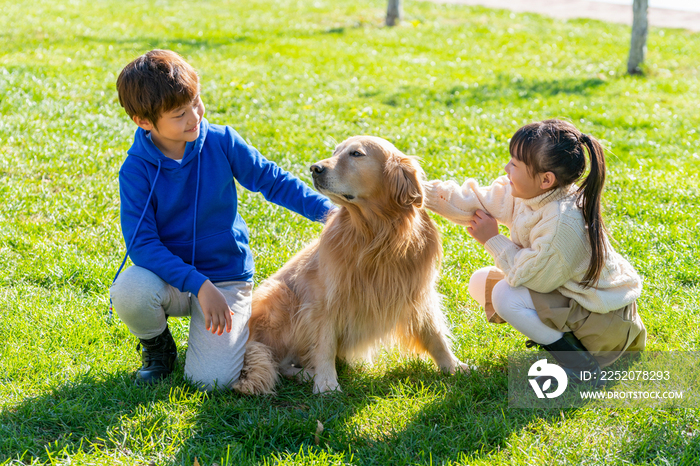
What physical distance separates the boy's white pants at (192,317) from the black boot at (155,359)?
0.05 m

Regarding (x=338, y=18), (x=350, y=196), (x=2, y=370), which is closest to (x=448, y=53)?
(x=338, y=18)

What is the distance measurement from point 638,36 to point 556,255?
27.2 ft

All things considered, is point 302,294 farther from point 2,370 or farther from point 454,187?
point 2,370

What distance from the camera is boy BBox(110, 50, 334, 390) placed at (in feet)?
9.30

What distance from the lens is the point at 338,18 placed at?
13.6m

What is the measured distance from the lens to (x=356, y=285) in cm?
311

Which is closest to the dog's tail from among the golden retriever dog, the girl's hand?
the golden retriever dog

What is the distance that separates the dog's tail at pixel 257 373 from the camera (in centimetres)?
302

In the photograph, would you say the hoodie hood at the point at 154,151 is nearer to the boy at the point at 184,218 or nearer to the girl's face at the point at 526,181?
the boy at the point at 184,218

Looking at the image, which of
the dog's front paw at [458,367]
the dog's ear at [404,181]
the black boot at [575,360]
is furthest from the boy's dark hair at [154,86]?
the black boot at [575,360]

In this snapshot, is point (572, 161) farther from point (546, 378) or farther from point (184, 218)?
point (184, 218)

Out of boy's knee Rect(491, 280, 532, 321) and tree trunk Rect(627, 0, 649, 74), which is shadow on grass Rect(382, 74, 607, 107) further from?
boy's knee Rect(491, 280, 532, 321)

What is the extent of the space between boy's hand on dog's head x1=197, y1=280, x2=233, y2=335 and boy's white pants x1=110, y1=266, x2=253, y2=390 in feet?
0.97

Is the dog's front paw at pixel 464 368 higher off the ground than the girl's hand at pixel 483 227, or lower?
lower
